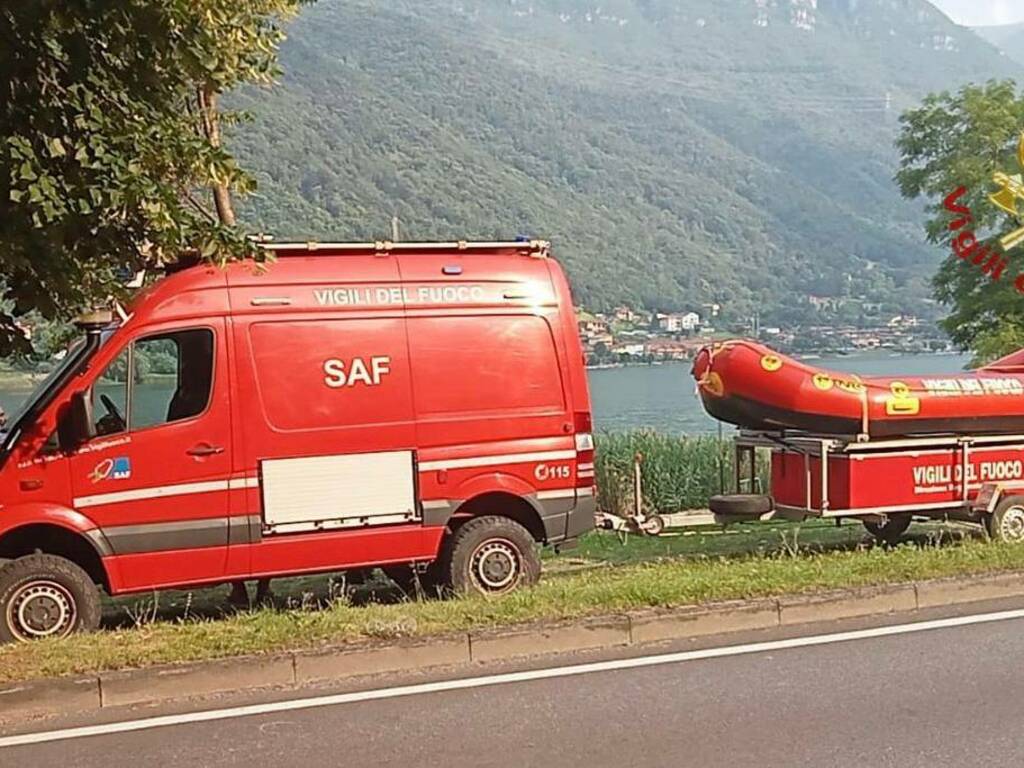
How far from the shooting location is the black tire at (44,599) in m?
8.14

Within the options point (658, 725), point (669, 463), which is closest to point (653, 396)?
point (669, 463)

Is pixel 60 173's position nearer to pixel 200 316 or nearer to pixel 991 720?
pixel 200 316

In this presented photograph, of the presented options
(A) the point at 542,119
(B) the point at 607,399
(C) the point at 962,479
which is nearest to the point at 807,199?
(A) the point at 542,119

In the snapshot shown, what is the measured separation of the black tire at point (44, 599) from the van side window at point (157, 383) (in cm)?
98

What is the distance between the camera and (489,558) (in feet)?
31.1

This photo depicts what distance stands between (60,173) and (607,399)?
27612mm

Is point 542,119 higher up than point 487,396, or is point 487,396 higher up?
point 542,119

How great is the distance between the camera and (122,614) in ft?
32.2

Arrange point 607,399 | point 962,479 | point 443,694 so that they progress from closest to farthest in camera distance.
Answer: point 443,694
point 962,479
point 607,399

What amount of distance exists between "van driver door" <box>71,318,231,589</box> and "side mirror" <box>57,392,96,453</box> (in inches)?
3.0

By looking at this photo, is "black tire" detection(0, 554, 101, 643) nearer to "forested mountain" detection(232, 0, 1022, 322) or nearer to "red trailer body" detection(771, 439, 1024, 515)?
"forested mountain" detection(232, 0, 1022, 322)

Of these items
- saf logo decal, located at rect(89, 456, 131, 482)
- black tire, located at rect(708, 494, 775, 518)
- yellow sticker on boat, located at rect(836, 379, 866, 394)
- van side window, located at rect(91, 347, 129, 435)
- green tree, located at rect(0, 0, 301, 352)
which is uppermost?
green tree, located at rect(0, 0, 301, 352)

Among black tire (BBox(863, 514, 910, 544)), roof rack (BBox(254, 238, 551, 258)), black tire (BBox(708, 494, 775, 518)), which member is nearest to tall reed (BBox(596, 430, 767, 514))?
black tire (BBox(863, 514, 910, 544))

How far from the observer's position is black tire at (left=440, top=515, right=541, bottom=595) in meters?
9.38
